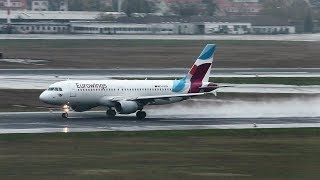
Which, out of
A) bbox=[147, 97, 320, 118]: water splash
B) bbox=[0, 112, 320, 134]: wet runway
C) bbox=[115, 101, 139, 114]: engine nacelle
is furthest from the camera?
bbox=[147, 97, 320, 118]: water splash

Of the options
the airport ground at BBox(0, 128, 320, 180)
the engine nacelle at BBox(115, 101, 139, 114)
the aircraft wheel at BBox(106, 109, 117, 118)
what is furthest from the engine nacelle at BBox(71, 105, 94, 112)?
the airport ground at BBox(0, 128, 320, 180)

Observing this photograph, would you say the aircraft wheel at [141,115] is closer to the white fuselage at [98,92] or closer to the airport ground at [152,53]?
the white fuselage at [98,92]

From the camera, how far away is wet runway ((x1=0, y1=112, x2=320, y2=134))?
66.9 metres

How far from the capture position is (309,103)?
285 feet

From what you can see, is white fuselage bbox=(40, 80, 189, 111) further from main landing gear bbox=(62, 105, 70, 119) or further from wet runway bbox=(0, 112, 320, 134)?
wet runway bbox=(0, 112, 320, 134)

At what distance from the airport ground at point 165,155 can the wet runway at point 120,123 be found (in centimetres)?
315

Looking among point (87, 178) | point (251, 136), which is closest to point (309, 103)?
point (251, 136)

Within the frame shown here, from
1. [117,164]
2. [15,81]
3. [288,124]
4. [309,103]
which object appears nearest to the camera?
[117,164]

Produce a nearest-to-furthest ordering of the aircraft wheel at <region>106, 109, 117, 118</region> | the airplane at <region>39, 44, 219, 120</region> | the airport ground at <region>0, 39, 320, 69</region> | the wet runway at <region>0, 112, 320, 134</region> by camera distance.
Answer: the wet runway at <region>0, 112, 320, 134</region>
the airplane at <region>39, 44, 219, 120</region>
the aircraft wheel at <region>106, 109, 117, 118</region>
the airport ground at <region>0, 39, 320, 69</region>

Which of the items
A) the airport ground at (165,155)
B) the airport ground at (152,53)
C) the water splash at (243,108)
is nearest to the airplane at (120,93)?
the water splash at (243,108)

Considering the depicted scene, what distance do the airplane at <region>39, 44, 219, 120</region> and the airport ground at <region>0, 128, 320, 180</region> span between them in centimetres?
1127

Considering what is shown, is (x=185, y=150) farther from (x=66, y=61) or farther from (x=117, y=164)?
(x=66, y=61)

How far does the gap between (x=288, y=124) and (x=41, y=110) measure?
75.6ft

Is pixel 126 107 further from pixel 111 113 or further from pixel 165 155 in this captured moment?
pixel 165 155
